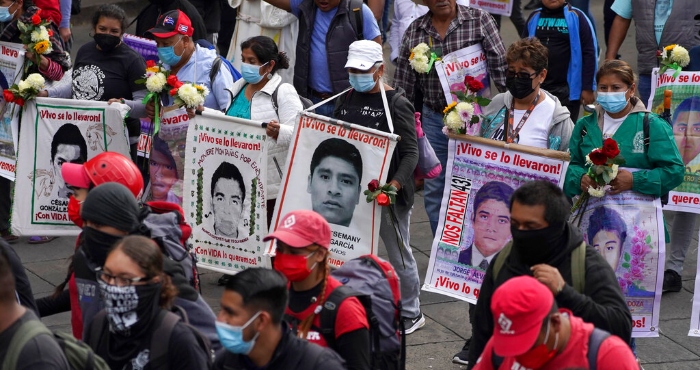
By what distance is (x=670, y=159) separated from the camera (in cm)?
655

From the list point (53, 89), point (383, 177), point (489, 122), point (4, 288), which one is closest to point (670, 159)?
point (489, 122)

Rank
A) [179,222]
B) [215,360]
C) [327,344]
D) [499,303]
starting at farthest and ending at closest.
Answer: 1. [179,222]
2. [327,344]
3. [215,360]
4. [499,303]

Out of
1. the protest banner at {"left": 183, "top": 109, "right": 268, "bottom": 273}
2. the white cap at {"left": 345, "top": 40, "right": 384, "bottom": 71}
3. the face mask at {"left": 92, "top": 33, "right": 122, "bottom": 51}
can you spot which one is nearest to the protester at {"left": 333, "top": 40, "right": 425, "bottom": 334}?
the white cap at {"left": 345, "top": 40, "right": 384, "bottom": 71}

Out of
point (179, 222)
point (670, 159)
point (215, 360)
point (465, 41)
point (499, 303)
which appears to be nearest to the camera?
point (499, 303)

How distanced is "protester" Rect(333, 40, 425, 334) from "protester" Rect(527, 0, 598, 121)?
2.14m

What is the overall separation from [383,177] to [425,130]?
1447 mm

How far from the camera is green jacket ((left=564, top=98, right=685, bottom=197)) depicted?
6.56 m

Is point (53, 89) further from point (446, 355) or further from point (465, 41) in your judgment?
point (446, 355)

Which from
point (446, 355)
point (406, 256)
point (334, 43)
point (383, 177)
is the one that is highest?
point (334, 43)

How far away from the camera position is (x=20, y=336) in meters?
3.86

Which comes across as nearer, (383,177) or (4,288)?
(4,288)

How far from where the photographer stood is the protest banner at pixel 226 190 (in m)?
7.91

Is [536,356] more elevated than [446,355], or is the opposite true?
[536,356]

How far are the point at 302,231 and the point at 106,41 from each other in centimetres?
424
